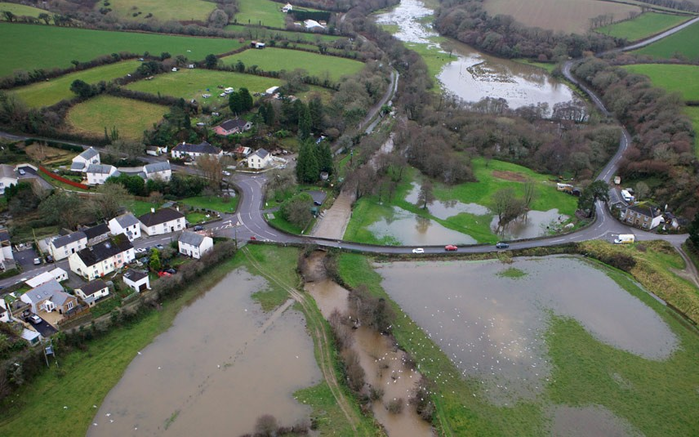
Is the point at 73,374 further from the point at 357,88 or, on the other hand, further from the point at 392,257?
the point at 357,88

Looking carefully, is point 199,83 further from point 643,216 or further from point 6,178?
point 643,216

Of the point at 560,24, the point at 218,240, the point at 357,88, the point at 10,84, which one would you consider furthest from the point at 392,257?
the point at 560,24

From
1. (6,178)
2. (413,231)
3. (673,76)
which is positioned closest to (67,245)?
(6,178)

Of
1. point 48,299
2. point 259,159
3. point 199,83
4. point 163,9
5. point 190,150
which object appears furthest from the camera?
point 163,9

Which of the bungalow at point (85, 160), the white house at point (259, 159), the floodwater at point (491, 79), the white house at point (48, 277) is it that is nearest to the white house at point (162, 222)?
the white house at point (48, 277)

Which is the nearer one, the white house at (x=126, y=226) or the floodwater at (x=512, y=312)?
the floodwater at (x=512, y=312)

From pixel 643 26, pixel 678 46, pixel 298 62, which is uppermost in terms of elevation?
pixel 643 26

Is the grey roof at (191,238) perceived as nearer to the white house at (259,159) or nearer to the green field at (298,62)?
the white house at (259,159)

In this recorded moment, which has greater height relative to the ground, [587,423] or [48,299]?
[48,299]

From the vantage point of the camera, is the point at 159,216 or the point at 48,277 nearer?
the point at 48,277
